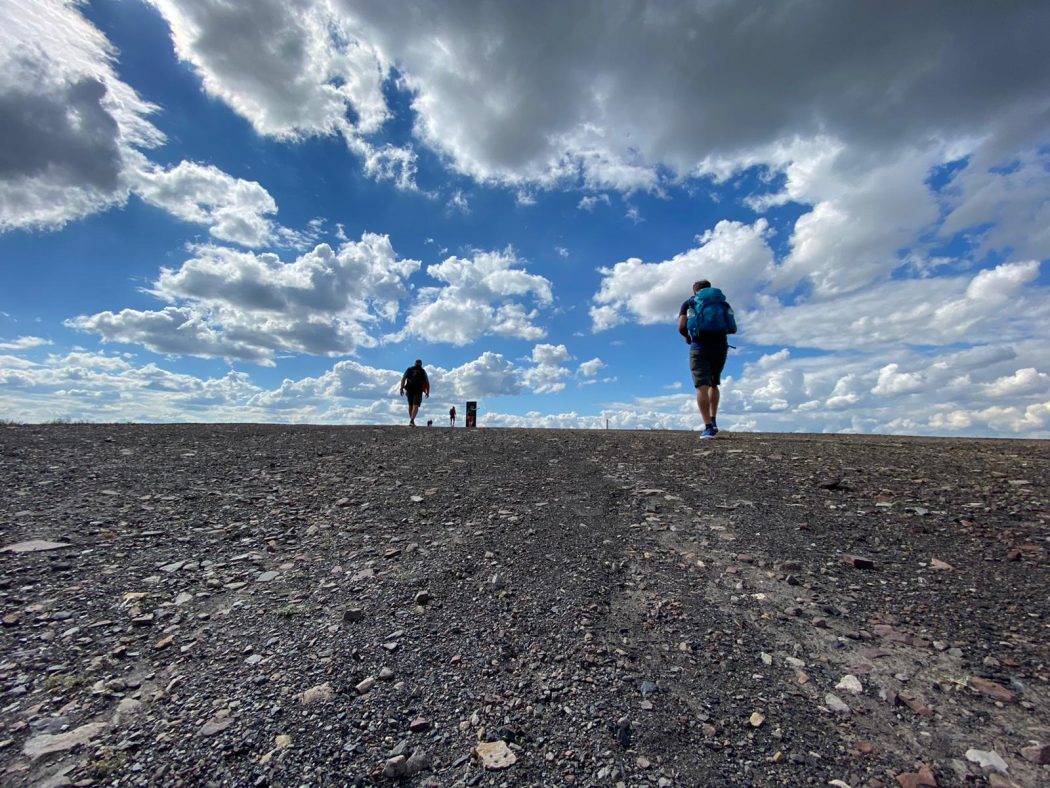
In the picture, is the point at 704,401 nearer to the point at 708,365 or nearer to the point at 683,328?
the point at 708,365

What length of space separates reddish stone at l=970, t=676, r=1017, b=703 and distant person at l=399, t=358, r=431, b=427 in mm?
17885

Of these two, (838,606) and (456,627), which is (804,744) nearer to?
(838,606)

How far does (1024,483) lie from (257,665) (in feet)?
27.3

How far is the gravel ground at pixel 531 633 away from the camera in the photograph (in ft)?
7.70

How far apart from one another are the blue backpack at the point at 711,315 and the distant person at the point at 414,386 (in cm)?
1206

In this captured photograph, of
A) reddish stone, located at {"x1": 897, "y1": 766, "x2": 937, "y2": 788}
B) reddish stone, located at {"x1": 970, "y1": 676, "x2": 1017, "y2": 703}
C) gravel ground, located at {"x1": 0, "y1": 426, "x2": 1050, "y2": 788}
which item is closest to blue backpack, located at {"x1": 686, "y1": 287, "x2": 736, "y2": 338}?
gravel ground, located at {"x1": 0, "y1": 426, "x2": 1050, "y2": 788}

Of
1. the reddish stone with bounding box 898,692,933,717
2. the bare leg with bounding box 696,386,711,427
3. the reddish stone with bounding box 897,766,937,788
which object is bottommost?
the reddish stone with bounding box 897,766,937,788

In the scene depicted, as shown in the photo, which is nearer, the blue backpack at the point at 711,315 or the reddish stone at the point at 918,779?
the reddish stone at the point at 918,779

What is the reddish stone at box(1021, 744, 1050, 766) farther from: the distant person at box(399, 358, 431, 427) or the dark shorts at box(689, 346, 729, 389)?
the distant person at box(399, 358, 431, 427)

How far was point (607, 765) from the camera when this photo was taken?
2281 millimetres

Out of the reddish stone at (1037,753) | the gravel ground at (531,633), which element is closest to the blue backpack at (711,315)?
the gravel ground at (531,633)

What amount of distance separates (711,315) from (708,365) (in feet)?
3.46

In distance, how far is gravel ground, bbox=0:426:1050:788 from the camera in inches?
92.4

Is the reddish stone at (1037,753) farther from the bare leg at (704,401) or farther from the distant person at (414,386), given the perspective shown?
the distant person at (414,386)
